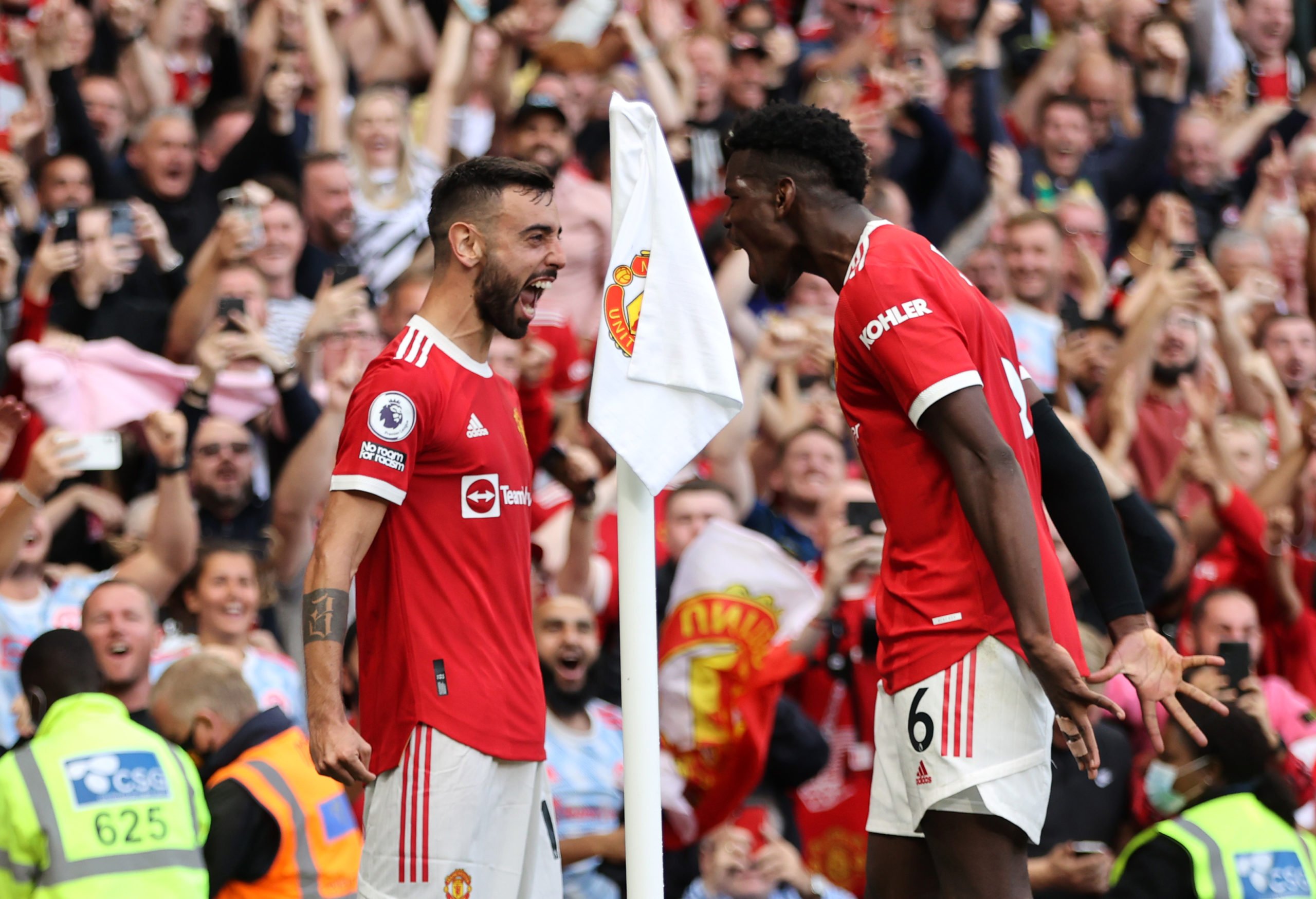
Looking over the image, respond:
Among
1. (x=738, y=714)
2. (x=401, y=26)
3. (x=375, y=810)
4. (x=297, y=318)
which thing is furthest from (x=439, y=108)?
(x=375, y=810)

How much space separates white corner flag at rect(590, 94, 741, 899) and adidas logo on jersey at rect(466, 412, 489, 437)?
26 cm

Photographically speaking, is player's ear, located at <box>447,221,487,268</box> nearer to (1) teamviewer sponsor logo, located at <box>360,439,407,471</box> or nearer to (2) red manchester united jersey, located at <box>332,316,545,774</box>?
(2) red manchester united jersey, located at <box>332,316,545,774</box>

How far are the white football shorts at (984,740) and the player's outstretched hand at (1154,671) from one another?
0.21 meters

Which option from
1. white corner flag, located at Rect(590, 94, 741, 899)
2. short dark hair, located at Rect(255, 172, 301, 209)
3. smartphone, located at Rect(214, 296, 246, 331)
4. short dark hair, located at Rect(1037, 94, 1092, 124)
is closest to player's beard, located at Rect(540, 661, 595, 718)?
smartphone, located at Rect(214, 296, 246, 331)

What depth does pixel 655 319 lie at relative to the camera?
4.02 m

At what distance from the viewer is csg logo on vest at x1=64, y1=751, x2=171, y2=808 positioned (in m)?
4.93

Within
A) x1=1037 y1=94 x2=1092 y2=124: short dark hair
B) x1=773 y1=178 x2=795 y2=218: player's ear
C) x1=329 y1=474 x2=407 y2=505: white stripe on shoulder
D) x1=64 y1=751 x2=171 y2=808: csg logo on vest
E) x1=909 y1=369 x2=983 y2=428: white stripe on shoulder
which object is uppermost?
x1=1037 y1=94 x2=1092 y2=124: short dark hair

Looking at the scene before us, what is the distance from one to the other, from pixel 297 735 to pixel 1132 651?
9.27 feet

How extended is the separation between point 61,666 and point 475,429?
1.97 metres

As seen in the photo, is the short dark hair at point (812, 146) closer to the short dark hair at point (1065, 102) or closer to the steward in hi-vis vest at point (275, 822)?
the steward in hi-vis vest at point (275, 822)

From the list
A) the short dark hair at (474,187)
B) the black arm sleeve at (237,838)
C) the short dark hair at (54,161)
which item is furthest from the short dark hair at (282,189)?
the short dark hair at (474,187)

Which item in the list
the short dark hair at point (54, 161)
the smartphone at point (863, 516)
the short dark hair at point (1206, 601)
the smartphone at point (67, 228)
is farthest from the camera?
the short dark hair at point (54, 161)

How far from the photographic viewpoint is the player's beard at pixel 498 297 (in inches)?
160

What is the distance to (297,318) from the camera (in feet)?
27.6
